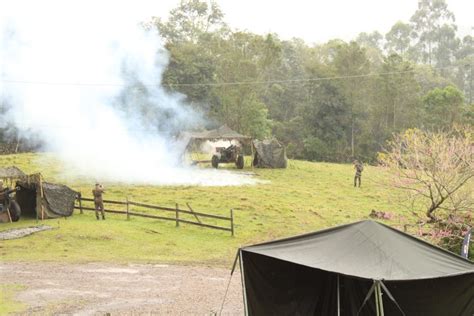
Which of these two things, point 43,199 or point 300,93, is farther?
point 300,93

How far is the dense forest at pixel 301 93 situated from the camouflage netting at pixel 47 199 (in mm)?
27960

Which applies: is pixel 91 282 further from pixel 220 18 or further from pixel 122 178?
pixel 220 18

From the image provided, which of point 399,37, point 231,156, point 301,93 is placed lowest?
point 231,156

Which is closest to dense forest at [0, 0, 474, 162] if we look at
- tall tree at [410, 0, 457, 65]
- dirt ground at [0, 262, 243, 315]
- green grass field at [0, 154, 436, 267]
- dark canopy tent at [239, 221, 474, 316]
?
green grass field at [0, 154, 436, 267]

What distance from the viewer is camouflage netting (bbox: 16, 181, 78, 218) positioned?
1003 inches

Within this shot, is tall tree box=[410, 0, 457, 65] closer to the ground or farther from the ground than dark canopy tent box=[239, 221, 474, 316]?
farther from the ground

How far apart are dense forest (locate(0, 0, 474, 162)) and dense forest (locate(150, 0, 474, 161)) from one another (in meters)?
0.11

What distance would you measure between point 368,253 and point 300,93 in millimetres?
65847

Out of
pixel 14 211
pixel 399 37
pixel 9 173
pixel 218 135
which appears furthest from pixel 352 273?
pixel 399 37

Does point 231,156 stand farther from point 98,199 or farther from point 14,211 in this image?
point 14,211

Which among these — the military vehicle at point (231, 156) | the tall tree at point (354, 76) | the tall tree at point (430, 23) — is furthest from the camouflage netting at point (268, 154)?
the tall tree at point (430, 23)

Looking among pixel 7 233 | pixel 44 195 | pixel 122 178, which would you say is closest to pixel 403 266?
pixel 7 233

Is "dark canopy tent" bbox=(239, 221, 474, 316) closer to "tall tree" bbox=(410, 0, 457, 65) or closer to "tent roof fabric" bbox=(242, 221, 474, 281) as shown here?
"tent roof fabric" bbox=(242, 221, 474, 281)

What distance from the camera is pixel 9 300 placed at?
535 inches
